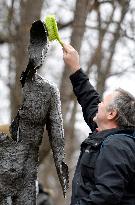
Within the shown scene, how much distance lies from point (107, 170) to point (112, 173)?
0.04 metres

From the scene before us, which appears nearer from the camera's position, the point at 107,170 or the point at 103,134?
the point at 107,170

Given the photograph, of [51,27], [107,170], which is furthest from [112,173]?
[51,27]

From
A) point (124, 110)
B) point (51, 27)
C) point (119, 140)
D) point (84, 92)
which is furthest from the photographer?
point (84, 92)

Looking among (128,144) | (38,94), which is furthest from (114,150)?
(38,94)

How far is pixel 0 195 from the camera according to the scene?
12.5 ft

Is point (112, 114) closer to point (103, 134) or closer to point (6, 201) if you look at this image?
point (103, 134)

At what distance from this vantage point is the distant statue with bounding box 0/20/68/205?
380 cm

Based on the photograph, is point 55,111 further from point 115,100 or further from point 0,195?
point 0,195

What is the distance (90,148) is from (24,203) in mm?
548

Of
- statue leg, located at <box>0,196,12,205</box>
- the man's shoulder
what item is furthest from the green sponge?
statue leg, located at <box>0,196,12,205</box>

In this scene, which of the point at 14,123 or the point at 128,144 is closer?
the point at 128,144

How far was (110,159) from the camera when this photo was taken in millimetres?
3521

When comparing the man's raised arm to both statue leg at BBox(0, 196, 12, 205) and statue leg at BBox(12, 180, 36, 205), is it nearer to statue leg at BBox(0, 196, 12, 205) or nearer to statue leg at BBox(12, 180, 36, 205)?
statue leg at BBox(12, 180, 36, 205)

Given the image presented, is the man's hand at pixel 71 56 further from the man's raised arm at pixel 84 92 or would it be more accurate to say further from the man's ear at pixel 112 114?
the man's ear at pixel 112 114
